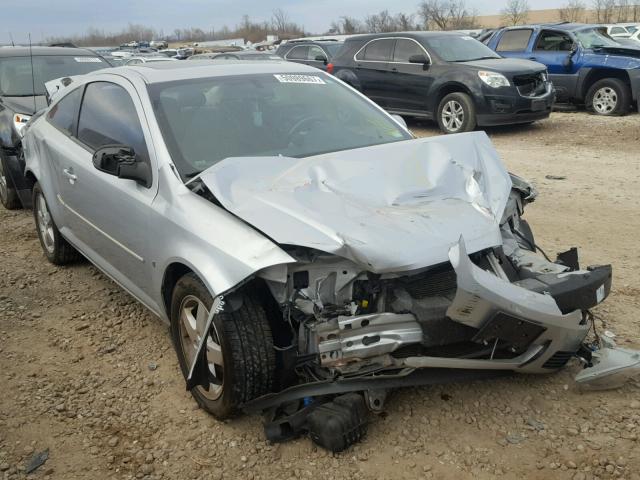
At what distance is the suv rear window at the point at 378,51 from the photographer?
40.0 feet

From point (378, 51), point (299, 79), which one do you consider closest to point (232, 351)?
point (299, 79)

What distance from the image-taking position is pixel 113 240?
13.0 ft

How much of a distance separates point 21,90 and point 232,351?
6452 millimetres

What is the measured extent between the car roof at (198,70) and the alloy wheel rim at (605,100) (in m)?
9.55

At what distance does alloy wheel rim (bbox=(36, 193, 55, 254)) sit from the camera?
5.30 m

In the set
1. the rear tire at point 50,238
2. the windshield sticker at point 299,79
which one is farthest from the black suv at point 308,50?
the windshield sticker at point 299,79

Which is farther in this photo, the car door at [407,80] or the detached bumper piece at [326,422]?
the car door at [407,80]

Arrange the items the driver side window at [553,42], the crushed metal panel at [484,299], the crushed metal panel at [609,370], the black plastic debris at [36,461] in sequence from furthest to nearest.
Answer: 1. the driver side window at [553,42]
2. the crushed metal panel at [609,370]
3. the black plastic debris at [36,461]
4. the crushed metal panel at [484,299]

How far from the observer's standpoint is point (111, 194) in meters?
3.87

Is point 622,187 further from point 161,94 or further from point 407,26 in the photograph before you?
point 407,26

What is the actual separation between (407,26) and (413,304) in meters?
57.9

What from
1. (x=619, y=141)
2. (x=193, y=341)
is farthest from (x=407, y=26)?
(x=193, y=341)

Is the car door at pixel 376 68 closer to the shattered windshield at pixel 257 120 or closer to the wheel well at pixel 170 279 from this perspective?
the shattered windshield at pixel 257 120

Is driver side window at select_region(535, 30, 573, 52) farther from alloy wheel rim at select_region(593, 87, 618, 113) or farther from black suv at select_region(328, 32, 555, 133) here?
black suv at select_region(328, 32, 555, 133)
